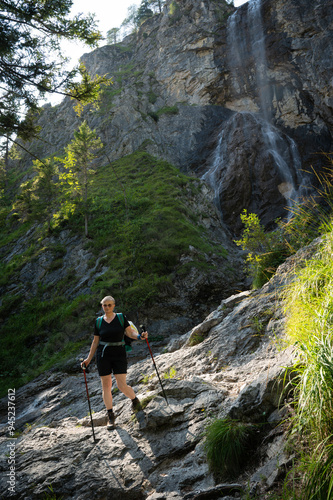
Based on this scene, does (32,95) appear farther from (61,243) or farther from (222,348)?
(61,243)

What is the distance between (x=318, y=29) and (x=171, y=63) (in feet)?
50.2

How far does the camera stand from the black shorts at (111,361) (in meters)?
4.82

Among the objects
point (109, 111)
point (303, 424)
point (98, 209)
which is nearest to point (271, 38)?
point (109, 111)

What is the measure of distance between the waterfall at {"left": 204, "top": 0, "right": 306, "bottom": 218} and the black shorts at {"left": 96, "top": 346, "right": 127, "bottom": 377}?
22.6m

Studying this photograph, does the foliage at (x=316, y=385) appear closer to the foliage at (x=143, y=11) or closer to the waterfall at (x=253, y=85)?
the waterfall at (x=253, y=85)

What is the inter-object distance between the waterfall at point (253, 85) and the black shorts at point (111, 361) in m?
22.6

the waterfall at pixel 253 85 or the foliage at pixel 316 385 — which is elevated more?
the waterfall at pixel 253 85

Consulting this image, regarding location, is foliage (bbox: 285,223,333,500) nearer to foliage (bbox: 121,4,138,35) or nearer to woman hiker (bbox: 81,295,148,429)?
woman hiker (bbox: 81,295,148,429)

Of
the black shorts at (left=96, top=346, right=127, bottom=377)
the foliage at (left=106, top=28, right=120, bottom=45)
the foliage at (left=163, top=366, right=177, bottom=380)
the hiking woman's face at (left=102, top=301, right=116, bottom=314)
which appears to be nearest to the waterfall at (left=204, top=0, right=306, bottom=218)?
the foliage at (left=163, top=366, right=177, bottom=380)

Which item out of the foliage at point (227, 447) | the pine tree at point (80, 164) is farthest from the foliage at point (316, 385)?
the pine tree at point (80, 164)

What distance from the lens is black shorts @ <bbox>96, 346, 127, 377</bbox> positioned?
4.82 meters

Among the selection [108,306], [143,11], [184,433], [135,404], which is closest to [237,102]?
[108,306]

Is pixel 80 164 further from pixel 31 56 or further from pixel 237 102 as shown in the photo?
pixel 237 102

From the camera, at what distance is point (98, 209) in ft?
65.5
